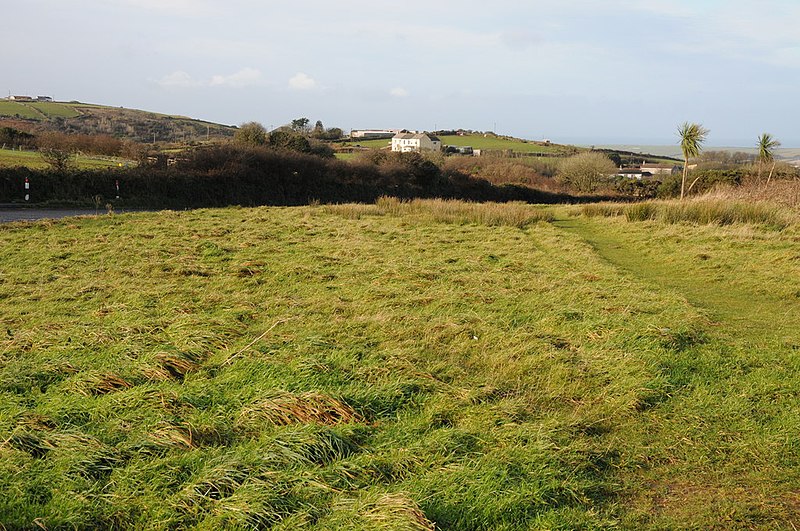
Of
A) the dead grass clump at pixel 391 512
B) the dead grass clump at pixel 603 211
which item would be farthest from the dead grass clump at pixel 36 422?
the dead grass clump at pixel 603 211

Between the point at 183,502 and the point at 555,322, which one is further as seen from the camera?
the point at 555,322

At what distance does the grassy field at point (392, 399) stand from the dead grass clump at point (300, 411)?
0.02 meters

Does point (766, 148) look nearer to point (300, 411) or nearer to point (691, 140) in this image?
point (691, 140)

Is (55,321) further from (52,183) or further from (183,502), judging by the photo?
(52,183)

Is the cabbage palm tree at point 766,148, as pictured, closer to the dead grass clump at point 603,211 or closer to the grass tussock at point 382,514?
the dead grass clump at point 603,211

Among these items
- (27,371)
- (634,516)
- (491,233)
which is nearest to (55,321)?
(27,371)

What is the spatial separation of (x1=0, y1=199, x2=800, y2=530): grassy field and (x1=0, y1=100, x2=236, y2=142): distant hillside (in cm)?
6018

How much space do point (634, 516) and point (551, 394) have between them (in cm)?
178

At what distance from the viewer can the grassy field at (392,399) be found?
3559 millimetres

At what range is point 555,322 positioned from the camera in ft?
25.0

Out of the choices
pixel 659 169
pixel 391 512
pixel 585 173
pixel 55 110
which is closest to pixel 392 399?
pixel 391 512

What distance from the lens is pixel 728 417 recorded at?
5039 millimetres

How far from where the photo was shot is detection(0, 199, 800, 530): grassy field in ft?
11.7

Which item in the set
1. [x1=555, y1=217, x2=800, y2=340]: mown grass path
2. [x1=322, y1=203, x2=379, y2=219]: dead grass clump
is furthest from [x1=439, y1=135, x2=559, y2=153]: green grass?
[x1=555, y1=217, x2=800, y2=340]: mown grass path
